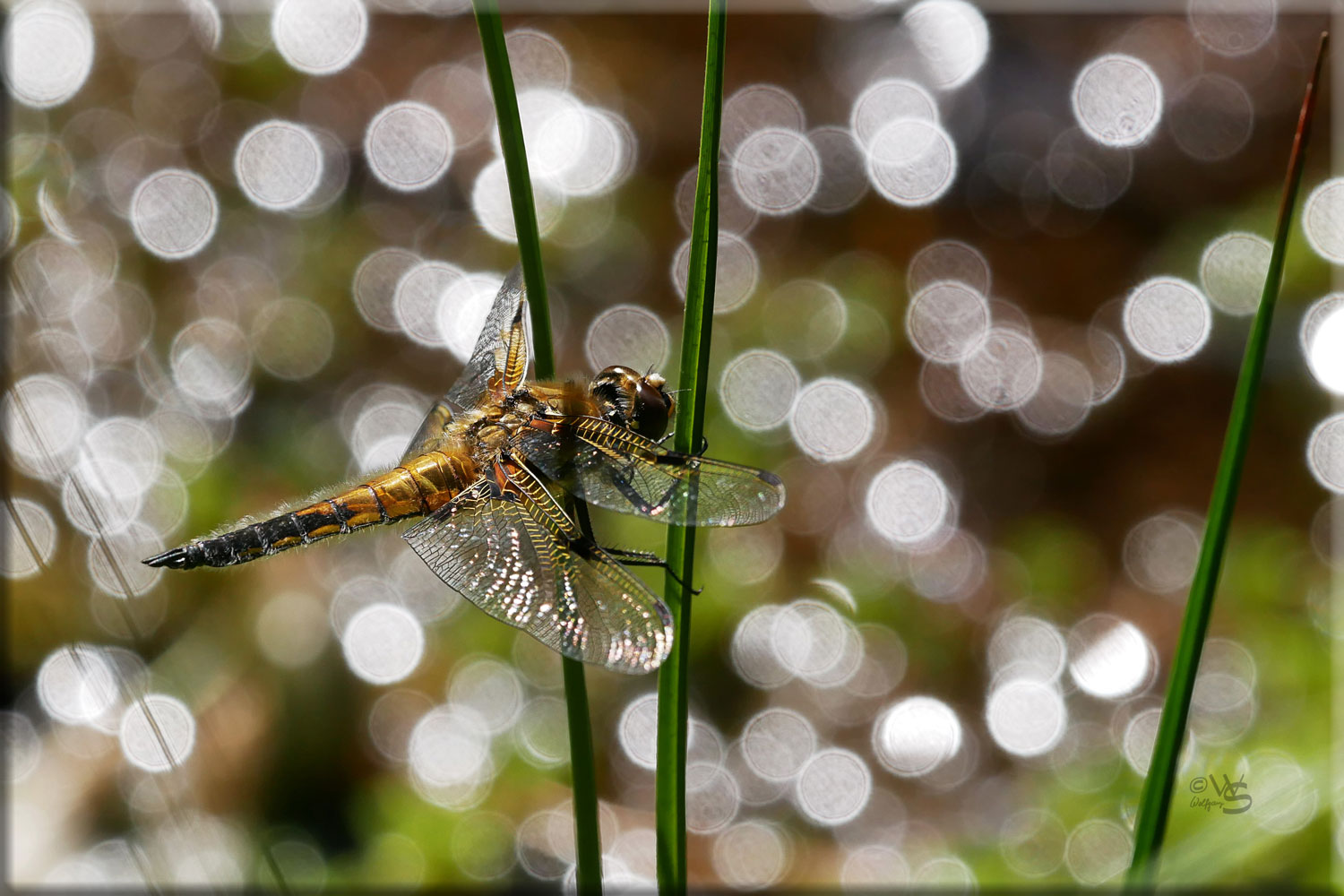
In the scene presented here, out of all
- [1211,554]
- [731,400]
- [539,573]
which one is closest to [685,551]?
[539,573]

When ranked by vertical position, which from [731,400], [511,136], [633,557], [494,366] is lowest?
[731,400]

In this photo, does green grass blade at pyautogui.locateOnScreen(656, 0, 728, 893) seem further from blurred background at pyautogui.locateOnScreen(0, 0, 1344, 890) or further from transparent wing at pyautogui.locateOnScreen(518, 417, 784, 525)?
blurred background at pyautogui.locateOnScreen(0, 0, 1344, 890)

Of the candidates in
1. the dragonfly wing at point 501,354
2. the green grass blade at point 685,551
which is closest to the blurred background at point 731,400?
the dragonfly wing at point 501,354

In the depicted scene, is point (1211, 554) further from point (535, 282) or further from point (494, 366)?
point (494, 366)

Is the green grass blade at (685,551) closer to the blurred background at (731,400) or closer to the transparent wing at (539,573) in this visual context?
the transparent wing at (539,573)

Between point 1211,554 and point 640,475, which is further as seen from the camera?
point 640,475

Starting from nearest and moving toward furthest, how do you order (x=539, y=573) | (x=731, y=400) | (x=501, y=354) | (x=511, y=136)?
(x=511, y=136)
(x=539, y=573)
(x=501, y=354)
(x=731, y=400)

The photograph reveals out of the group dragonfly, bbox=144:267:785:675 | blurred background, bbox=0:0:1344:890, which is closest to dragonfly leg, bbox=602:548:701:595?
dragonfly, bbox=144:267:785:675

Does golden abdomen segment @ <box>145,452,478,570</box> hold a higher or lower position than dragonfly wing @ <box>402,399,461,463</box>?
lower
